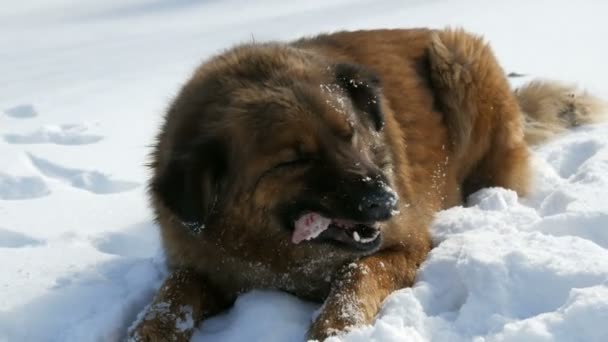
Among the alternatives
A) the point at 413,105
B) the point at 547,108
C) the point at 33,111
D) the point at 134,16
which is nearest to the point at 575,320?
the point at 413,105

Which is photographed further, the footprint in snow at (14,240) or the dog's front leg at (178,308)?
the footprint in snow at (14,240)

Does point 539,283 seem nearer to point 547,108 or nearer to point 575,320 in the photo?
point 575,320

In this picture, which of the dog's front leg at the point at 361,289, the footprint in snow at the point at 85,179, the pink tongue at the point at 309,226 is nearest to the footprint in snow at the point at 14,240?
the footprint in snow at the point at 85,179

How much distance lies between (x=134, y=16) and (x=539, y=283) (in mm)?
11973

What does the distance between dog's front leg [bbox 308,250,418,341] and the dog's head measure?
0.15 meters

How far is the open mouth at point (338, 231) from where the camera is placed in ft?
10.2

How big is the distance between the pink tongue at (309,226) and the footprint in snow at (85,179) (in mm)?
2316

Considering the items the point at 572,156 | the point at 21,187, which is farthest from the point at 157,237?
the point at 572,156

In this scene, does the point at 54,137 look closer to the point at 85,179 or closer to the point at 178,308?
the point at 85,179

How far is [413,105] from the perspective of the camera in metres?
4.47

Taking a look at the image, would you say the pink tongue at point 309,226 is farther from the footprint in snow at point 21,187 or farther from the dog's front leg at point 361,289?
the footprint in snow at point 21,187

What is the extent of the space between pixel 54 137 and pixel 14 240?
222 centimetres

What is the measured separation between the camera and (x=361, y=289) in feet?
10.1

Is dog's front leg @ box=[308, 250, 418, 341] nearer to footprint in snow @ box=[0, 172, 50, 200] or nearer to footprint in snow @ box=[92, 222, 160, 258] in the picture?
footprint in snow @ box=[92, 222, 160, 258]
